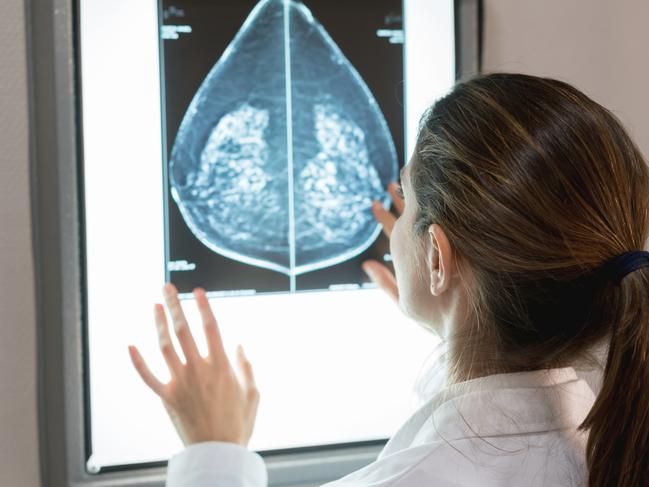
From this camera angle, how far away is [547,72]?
1085 mm

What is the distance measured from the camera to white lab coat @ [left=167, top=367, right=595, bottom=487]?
0.67 m

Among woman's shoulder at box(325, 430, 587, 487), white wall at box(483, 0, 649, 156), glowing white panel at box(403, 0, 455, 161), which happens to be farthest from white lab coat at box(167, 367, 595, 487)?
white wall at box(483, 0, 649, 156)

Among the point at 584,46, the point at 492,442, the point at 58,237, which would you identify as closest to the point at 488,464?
the point at 492,442

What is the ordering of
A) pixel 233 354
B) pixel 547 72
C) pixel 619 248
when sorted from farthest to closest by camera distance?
pixel 547 72 < pixel 233 354 < pixel 619 248

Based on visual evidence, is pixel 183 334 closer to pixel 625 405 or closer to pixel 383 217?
pixel 383 217

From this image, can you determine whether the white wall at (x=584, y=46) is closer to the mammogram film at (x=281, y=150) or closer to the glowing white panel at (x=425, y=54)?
the glowing white panel at (x=425, y=54)

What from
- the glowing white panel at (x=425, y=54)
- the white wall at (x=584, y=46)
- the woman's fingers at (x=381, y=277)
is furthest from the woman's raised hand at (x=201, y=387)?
the white wall at (x=584, y=46)

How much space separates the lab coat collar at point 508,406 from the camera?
2.26ft

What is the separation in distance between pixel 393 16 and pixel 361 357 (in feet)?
1.60

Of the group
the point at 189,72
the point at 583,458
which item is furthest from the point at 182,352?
the point at 583,458

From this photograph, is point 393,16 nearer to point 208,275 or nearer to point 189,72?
point 189,72

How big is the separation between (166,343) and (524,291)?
0.43 metres

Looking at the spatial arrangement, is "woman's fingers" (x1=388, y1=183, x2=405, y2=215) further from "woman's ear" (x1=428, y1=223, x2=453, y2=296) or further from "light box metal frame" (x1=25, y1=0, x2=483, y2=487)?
"light box metal frame" (x1=25, y1=0, x2=483, y2=487)

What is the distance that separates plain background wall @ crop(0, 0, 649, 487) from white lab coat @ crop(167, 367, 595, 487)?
0.25 meters
